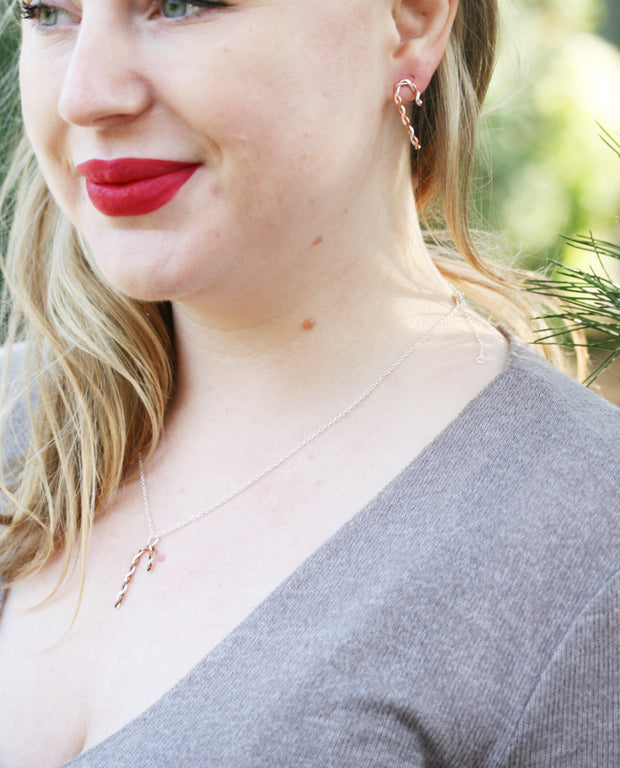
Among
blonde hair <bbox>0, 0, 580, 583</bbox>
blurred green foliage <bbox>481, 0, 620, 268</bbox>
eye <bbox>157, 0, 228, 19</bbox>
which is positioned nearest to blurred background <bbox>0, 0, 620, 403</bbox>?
blurred green foliage <bbox>481, 0, 620, 268</bbox>

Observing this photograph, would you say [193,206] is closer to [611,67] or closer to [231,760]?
[231,760]

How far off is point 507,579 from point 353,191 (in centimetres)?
56

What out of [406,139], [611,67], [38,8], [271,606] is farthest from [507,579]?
[611,67]

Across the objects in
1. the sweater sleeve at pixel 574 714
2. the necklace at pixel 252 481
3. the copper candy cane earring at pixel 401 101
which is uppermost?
the copper candy cane earring at pixel 401 101

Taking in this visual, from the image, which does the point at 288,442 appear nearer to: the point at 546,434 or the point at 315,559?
the point at 315,559

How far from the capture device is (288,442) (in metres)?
1.38

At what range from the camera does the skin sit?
1.14 m

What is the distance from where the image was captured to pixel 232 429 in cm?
142

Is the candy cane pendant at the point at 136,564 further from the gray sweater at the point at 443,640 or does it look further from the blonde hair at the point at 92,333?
the gray sweater at the point at 443,640

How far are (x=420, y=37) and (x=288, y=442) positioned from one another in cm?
60

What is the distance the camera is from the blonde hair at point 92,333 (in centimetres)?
Answer: 146

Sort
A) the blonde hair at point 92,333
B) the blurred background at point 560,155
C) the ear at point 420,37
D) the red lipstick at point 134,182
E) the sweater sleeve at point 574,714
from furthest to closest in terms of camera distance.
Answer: the blurred background at point 560,155, the blonde hair at point 92,333, the ear at point 420,37, the red lipstick at point 134,182, the sweater sleeve at point 574,714

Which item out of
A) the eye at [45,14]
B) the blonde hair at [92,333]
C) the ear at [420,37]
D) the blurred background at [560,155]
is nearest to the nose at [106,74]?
the eye at [45,14]

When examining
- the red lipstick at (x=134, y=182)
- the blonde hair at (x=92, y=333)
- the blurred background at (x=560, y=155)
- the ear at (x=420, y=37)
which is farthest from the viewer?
the blurred background at (x=560, y=155)
